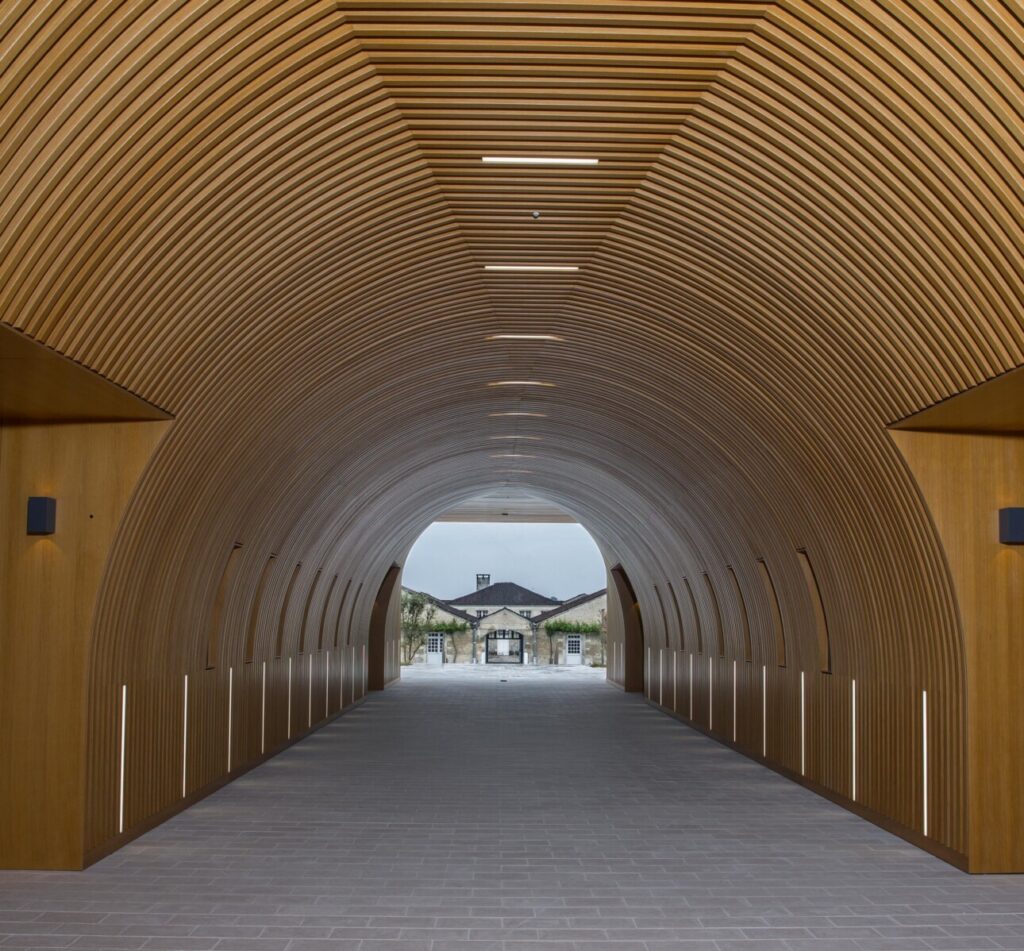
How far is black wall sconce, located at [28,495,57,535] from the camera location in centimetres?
990

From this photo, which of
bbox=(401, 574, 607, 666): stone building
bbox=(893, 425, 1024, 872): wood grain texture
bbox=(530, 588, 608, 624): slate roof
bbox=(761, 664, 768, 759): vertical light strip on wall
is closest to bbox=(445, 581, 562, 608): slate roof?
bbox=(401, 574, 607, 666): stone building

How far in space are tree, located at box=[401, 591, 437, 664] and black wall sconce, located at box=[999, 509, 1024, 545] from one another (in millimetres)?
45209

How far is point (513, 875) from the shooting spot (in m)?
9.62

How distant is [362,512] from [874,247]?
15599mm

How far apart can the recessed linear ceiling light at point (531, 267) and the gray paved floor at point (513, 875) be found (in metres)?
5.07

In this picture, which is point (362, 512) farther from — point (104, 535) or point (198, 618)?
point (104, 535)

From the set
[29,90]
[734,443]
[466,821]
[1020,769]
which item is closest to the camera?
[29,90]

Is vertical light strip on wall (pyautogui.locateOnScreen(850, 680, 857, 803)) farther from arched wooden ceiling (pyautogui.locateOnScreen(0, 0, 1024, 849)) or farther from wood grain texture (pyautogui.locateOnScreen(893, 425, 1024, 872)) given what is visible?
wood grain texture (pyautogui.locateOnScreen(893, 425, 1024, 872))

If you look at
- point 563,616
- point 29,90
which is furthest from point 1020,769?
point 563,616

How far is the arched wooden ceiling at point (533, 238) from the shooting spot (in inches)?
245

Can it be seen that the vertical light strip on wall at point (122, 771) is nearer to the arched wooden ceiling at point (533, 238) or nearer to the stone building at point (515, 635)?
the arched wooden ceiling at point (533, 238)

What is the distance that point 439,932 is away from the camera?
7.91 m

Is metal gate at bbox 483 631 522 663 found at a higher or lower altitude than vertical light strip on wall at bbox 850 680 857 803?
lower

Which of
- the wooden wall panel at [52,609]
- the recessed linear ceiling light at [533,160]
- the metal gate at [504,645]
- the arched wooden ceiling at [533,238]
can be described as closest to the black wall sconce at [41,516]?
the wooden wall panel at [52,609]
